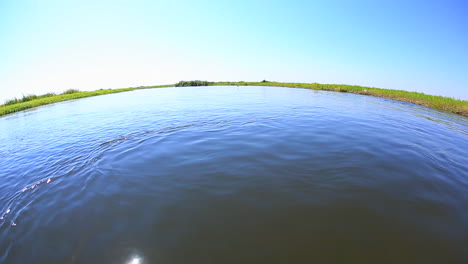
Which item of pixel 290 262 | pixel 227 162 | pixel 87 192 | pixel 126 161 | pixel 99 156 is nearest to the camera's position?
pixel 290 262

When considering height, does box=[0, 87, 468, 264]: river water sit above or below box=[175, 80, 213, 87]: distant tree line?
below

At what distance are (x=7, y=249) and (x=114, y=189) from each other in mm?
1735

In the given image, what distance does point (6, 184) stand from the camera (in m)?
5.21

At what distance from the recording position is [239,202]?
12.5 feet

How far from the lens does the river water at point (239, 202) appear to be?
2.82 meters

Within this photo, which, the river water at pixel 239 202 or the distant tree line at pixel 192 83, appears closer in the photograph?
the river water at pixel 239 202

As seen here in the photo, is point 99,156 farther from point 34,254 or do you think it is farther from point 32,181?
point 34,254

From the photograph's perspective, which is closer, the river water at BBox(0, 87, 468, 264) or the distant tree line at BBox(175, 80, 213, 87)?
the river water at BBox(0, 87, 468, 264)

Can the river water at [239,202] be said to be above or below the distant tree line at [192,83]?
below

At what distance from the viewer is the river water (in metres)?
2.82

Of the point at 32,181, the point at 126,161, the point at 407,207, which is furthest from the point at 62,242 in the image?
the point at 407,207

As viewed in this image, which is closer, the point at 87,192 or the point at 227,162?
the point at 87,192

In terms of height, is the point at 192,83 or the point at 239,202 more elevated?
the point at 192,83

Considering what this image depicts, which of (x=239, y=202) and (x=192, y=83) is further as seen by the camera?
(x=192, y=83)
